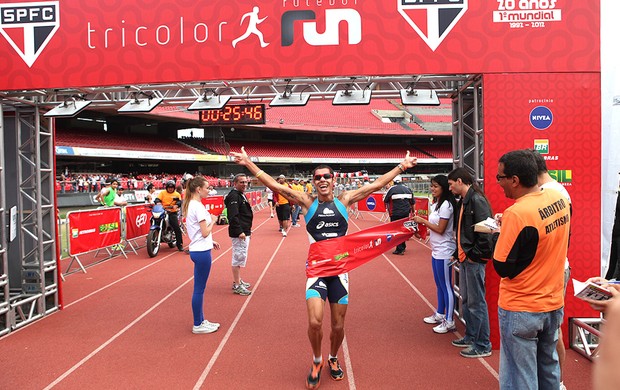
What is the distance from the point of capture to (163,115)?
3306 centimetres

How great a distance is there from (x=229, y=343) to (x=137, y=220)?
25.0 ft

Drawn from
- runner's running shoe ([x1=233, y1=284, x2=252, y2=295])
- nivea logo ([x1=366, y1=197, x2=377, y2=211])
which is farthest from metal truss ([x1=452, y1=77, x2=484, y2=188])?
nivea logo ([x1=366, y1=197, x2=377, y2=211])

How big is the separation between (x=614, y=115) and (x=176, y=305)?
6246 millimetres

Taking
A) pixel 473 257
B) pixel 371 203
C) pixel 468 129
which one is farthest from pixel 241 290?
pixel 371 203

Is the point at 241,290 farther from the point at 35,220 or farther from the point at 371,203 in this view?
the point at 371,203

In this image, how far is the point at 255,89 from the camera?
6.49 meters

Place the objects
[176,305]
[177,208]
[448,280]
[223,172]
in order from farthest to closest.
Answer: [223,172], [177,208], [176,305], [448,280]

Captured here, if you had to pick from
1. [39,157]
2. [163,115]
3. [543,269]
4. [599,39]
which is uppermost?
[163,115]

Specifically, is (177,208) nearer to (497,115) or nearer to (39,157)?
(39,157)

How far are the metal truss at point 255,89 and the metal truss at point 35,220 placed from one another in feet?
1.56

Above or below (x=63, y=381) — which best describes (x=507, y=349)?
above

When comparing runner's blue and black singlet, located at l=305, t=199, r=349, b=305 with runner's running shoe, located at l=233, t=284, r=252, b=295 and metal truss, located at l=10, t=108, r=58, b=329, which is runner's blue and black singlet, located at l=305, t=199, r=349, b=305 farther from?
metal truss, located at l=10, t=108, r=58, b=329

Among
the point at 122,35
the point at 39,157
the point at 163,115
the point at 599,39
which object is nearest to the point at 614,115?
the point at 599,39

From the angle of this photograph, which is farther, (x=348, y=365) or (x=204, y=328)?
(x=204, y=328)
